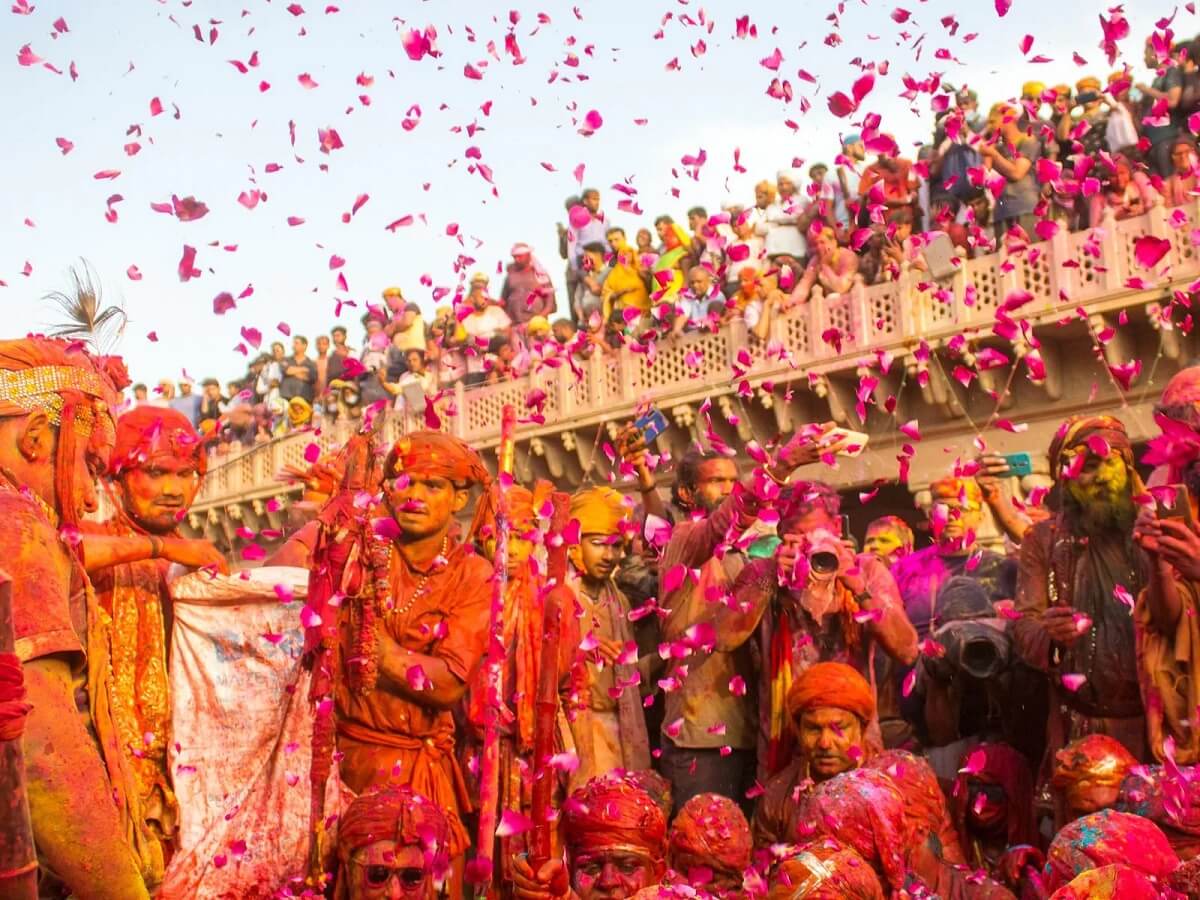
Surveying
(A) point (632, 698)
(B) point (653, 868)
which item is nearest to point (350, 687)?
(B) point (653, 868)

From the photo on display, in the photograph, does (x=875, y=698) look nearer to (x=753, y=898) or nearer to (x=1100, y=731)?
(x=1100, y=731)

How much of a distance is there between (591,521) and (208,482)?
17156 mm

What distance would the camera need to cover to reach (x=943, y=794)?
20.3 ft

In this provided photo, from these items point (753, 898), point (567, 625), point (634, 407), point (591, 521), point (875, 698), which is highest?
point (634, 407)

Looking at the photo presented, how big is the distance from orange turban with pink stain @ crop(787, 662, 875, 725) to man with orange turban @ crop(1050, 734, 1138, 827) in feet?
2.45

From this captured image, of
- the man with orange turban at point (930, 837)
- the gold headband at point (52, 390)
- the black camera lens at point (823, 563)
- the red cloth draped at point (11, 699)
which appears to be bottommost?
the man with orange turban at point (930, 837)

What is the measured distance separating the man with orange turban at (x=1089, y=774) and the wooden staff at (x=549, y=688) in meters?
1.83

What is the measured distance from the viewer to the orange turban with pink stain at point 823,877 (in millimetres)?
4695

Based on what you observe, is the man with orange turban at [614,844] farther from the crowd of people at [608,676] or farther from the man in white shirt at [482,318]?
→ the man in white shirt at [482,318]

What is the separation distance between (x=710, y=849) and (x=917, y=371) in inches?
439

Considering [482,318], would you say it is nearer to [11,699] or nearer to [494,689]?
[494,689]

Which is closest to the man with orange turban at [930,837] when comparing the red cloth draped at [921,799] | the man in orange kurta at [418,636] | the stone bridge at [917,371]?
the red cloth draped at [921,799]

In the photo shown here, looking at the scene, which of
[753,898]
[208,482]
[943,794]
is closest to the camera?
[753,898]

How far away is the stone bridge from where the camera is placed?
48.8ft
